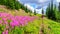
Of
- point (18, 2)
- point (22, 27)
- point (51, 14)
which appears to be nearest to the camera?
point (22, 27)

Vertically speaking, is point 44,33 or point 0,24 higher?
point 0,24

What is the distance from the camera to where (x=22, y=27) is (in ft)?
31.8

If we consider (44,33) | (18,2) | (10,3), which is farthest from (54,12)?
(44,33)

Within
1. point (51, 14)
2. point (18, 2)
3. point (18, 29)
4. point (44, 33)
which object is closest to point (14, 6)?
point (18, 2)

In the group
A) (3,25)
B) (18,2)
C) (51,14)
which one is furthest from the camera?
(51,14)

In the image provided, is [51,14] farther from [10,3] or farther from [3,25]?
[3,25]

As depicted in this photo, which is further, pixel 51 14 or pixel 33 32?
pixel 51 14

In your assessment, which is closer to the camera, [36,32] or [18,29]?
[18,29]

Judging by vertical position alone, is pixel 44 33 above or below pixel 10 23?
below

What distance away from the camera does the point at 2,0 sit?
1149 inches

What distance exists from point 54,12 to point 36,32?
982 inches

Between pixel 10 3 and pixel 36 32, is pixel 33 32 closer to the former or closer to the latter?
pixel 36 32

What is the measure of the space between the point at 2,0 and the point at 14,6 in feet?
6.58

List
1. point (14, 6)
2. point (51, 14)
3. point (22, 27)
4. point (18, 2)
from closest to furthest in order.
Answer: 1. point (22, 27)
2. point (14, 6)
3. point (18, 2)
4. point (51, 14)
